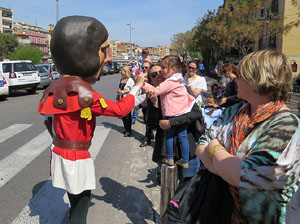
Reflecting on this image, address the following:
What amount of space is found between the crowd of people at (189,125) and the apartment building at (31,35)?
3638 inches

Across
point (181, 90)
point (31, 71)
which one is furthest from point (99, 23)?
point (31, 71)

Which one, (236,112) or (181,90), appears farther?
(181,90)

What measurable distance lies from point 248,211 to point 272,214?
105 mm

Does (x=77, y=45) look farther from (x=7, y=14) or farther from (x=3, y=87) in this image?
(x=7, y=14)

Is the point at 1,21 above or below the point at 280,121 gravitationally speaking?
above

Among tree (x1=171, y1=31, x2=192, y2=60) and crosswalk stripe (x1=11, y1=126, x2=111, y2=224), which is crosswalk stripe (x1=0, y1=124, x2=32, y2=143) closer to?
crosswalk stripe (x1=11, y1=126, x2=111, y2=224)

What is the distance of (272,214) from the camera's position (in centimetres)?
129

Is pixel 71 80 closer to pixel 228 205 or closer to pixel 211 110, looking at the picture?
pixel 228 205

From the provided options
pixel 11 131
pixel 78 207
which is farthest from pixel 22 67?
pixel 78 207

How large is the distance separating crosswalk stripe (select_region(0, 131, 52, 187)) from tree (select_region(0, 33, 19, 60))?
5678cm

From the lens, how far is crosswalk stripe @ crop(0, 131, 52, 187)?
427cm

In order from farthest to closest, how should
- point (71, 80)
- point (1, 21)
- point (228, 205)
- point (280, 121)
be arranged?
1. point (1, 21)
2. point (71, 80)
3. point (228, 205)
4. point (280, 121)

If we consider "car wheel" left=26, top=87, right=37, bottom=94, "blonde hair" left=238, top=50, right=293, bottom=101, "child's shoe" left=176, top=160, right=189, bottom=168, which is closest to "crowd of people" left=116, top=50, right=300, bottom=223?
"blonde hair" left=238, top=50, right=293, bottom=101

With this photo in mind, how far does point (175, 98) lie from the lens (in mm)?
3025
